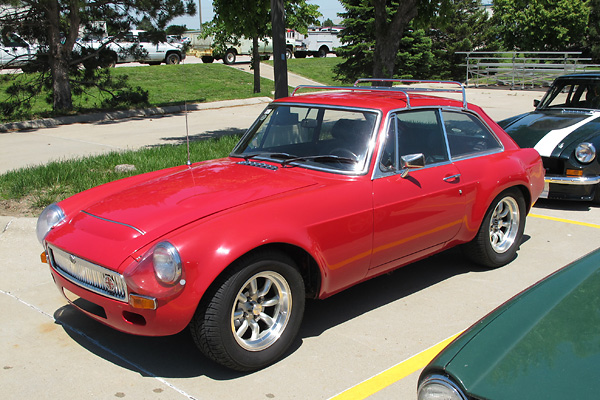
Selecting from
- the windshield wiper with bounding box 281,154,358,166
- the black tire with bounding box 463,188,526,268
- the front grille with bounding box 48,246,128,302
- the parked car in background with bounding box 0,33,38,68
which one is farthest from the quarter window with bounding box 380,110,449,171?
the parked car in background with bounding box 0,33,38,68

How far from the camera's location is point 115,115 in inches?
621

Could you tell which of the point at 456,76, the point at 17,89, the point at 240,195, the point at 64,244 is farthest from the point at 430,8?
the point at 456,76

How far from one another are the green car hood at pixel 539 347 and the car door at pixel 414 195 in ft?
5.16

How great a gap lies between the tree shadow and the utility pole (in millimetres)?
5275

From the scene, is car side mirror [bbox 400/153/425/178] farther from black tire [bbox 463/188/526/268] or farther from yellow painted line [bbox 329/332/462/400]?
yellow painted line [bbox 329/332/462/400]

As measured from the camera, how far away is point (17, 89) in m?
15.1

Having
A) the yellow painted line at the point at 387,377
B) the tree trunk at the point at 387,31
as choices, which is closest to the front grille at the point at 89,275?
the yellow painted line at the point at 387,377

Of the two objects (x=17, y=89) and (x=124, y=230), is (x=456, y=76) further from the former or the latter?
(x=124, y=230)

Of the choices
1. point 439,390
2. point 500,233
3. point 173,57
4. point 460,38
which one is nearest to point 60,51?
point 500,233

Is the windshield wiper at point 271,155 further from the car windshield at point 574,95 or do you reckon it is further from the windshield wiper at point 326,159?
the car windshield at point 574,95

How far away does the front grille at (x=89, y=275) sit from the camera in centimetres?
343

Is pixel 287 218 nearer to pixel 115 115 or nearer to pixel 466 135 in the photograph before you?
pixel 466 135

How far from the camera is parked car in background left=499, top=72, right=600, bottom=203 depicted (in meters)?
7.30

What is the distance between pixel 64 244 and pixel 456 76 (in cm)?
3123
